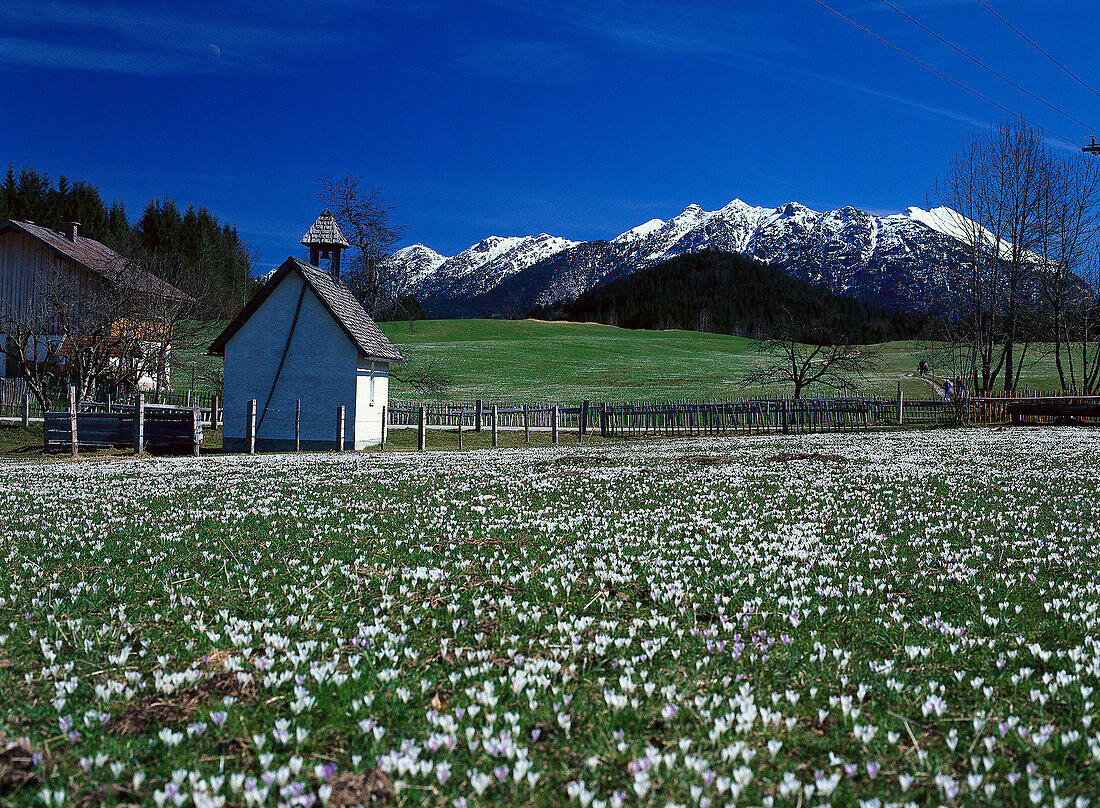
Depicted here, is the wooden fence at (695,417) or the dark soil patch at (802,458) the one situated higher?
the wooden fence at (695,417)

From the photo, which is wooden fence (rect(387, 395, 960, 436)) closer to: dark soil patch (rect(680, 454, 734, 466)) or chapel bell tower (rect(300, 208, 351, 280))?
chapel bell tower (rect(300, 208, 351, 280))

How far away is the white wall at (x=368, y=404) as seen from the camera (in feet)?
113

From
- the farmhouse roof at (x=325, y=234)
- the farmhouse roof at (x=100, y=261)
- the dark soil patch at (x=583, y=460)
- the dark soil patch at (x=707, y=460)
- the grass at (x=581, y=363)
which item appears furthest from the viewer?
the grass at (x=581, y=363)

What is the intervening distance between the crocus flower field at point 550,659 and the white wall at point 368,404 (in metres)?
23.2

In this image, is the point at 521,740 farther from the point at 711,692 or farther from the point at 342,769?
the point at 711,692

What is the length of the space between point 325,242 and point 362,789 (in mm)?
39964

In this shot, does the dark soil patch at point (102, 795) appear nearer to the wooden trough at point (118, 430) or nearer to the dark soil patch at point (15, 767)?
the dark soil patch at point (15, 767)

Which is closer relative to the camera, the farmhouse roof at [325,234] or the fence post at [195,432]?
the fence post at [195,432]

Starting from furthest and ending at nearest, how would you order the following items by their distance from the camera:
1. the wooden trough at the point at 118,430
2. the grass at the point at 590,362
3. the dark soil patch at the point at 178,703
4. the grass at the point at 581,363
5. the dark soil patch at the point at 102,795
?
the grass at the point at 590,362
the grass at the point at 581,363
the wooden trough at the point at 118,430
the dark soil patch at the point at 178,703
the dark soil patch at the point at 102,795

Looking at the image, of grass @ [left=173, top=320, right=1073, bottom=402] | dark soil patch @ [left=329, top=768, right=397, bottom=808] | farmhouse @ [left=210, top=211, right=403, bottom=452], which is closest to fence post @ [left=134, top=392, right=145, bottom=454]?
farmhouse @ [left=210, top=211, right=403, bottom=452]

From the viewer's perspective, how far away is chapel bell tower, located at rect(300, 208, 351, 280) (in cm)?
3991

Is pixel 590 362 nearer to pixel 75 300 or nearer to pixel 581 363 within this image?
pixel 581 363

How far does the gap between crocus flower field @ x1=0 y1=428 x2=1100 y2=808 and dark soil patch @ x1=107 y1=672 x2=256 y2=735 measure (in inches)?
0.8

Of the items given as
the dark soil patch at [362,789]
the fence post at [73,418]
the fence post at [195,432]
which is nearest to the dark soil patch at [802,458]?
the dark soil patch at [362,789]
